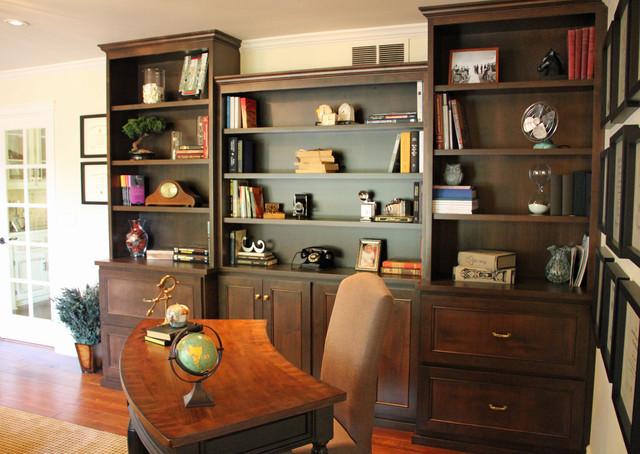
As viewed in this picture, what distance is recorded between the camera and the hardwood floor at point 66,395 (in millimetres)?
3158

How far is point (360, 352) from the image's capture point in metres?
2.03

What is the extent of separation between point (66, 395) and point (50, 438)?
66 cm

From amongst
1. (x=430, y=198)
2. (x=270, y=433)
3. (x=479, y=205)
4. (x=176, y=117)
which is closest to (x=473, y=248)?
(x=479, y=205)

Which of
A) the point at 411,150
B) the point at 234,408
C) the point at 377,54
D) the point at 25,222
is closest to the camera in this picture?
the point at 234,408

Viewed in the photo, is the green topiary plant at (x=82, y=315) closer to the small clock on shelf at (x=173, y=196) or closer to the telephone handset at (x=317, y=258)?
the small clock on shelf at (x=173, y=196)

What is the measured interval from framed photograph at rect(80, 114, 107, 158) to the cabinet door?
6.60 feet

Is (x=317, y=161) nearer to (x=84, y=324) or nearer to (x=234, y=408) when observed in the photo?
(x=234, y=408)

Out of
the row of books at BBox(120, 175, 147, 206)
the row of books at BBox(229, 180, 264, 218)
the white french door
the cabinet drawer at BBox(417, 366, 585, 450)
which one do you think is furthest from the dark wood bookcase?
the white french door

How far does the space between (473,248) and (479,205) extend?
0.28m

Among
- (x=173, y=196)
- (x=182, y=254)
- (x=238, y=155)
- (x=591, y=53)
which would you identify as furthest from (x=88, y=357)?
(x=591, y=53)

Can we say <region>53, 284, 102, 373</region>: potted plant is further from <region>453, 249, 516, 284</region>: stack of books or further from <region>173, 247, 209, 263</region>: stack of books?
<region>453, 249, 516, 284</region>: stack of books

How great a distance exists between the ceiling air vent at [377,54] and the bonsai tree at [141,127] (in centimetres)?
152

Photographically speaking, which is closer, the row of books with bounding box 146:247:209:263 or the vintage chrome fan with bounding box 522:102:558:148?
the vintage chrome fan with bounding box 522:102:558:148

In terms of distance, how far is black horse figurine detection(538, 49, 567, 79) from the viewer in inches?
114
